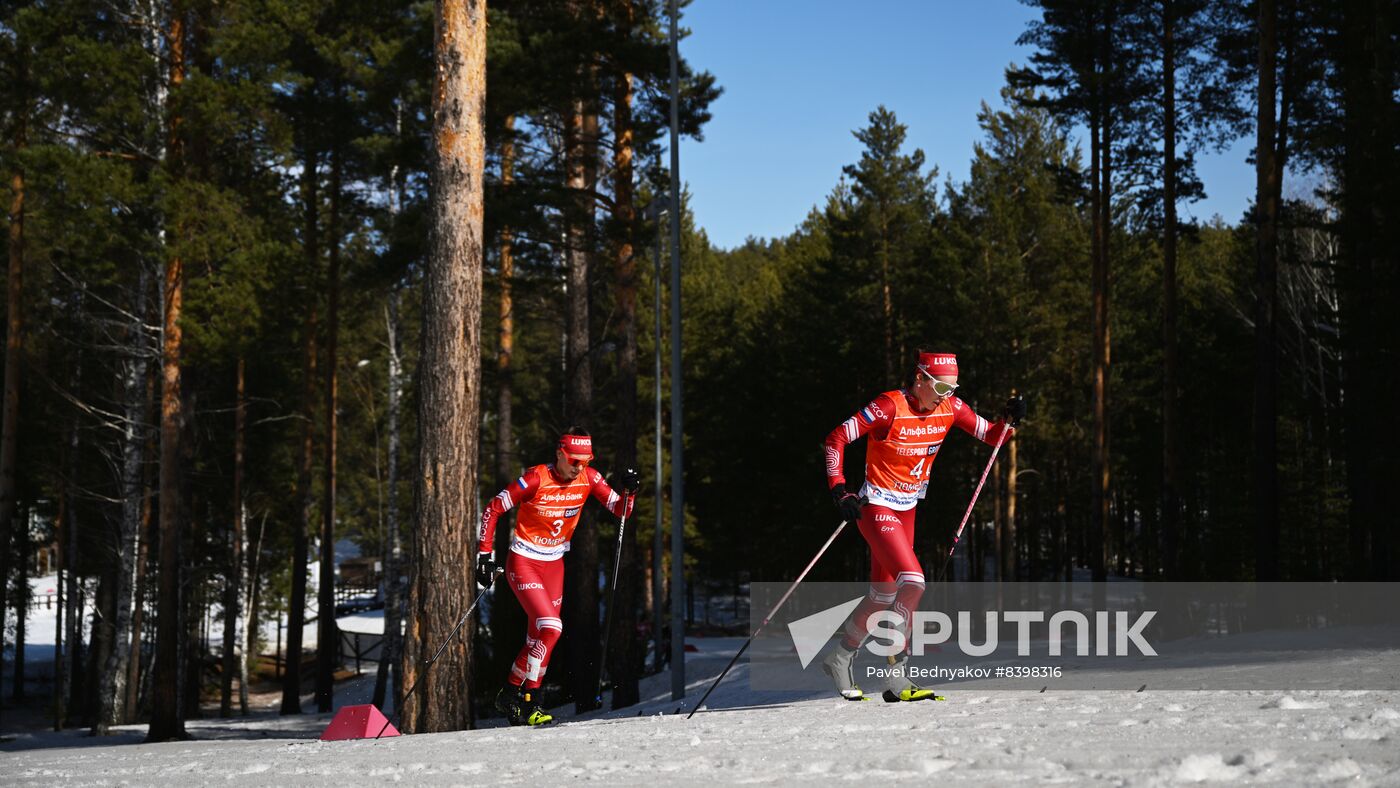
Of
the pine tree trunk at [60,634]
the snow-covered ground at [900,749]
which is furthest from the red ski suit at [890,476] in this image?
the pine tree trunk at [60,634]

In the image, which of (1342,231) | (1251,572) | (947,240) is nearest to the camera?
(1342,231)

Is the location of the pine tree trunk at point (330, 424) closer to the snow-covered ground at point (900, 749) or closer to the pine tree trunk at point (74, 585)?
the pine tree trunk at point (74, 585)

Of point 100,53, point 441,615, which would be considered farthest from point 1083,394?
point 441,615

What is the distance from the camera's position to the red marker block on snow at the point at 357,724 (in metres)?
8.70

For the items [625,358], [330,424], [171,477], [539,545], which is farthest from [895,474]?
[330,424]

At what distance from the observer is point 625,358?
69.7ft

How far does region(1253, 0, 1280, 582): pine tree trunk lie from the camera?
16938 mm

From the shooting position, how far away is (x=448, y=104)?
36.0 ft

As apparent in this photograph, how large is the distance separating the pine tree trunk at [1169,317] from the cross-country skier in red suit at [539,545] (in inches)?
580

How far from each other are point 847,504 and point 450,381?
4.21 m

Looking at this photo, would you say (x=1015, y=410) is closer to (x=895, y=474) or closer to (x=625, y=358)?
(x=895, y=474)

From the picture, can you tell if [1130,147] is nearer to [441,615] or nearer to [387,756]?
[441,615]

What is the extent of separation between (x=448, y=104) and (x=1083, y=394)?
36.6 m

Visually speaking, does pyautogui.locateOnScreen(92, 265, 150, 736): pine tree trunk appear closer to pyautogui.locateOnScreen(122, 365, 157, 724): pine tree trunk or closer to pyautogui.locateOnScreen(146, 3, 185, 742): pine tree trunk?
pyautogui.locateOnScreen(122, 365, 157, 724): pine tree trunk
